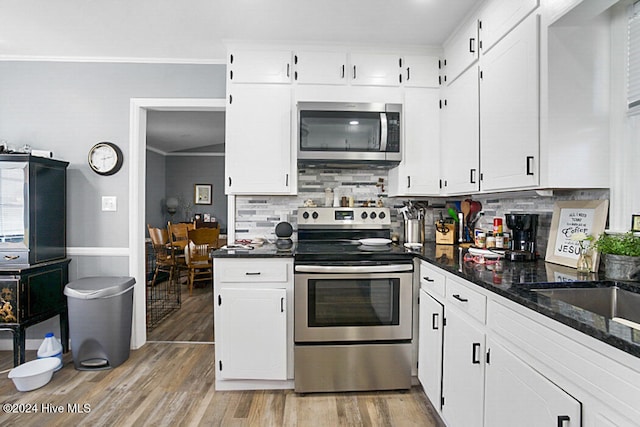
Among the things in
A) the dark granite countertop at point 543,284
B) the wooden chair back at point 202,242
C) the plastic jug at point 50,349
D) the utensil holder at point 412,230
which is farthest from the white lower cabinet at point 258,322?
the wooden chair back at point 202,242

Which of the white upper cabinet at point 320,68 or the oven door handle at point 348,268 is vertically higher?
the white upper cabinet at point 320,68

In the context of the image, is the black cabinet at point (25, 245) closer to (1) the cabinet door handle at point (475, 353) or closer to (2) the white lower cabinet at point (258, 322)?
(2) the white lower cabinet at point (258, 322)

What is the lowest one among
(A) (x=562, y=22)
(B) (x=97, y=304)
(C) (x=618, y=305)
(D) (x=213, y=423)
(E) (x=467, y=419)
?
(D) (x=213, y=423)

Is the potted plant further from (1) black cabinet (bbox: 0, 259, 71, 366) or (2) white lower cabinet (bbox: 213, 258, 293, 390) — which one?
(1) black cabinet (bbox: 0, 259, 71, 366)

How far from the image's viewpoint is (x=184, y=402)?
2211mm

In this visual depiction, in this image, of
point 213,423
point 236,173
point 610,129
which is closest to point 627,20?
point 610,129

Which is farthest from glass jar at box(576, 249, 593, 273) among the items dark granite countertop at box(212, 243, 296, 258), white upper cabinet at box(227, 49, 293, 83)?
white upper cabinet at box(227, 49, 293, 83)

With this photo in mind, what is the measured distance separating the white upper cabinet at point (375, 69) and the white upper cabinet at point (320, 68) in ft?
0.28

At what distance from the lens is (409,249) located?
249 centimetres

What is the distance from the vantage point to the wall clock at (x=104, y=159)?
9.78 feet

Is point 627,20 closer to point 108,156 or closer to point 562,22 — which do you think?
point 562,22

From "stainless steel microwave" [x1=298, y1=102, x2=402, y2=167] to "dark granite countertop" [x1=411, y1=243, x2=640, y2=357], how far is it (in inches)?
32.6

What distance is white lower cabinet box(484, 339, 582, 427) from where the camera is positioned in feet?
3.29

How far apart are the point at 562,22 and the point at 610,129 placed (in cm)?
53
